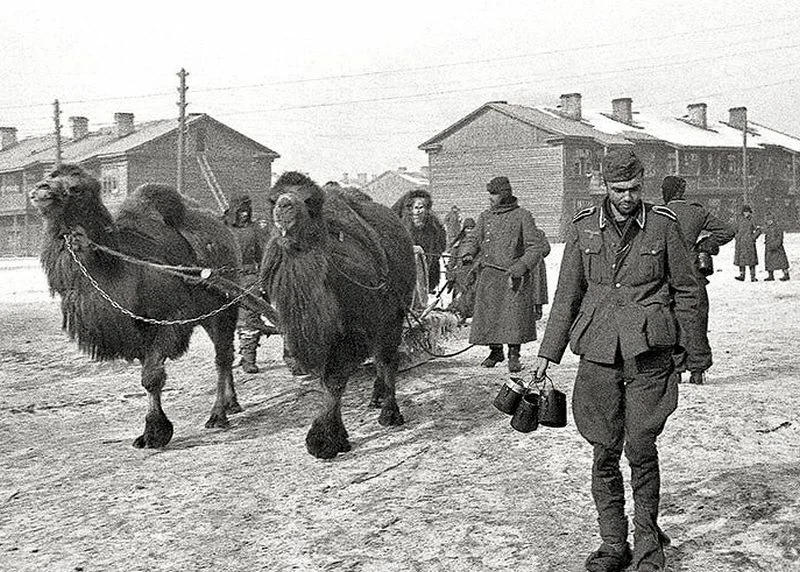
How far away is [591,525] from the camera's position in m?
5.29

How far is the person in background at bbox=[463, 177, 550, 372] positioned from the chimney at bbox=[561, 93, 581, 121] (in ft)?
169

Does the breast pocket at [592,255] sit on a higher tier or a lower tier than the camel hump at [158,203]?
lower

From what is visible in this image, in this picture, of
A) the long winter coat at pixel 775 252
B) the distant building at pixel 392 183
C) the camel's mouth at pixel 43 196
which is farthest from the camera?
the distant building at pixel 392 183

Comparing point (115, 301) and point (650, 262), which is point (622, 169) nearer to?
point (650, 262)

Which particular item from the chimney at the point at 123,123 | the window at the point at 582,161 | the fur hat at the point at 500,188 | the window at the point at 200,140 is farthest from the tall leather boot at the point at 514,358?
A: the chimney at the point at 123,123

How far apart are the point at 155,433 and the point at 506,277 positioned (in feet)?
→ 13.6

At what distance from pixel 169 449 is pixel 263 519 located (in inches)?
84.3

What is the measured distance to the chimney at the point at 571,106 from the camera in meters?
59.3

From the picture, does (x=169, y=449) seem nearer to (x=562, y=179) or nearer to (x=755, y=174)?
(x=562, y=179)

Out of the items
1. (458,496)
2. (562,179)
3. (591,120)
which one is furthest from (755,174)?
(458,496)

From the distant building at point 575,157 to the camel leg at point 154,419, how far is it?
154 ft

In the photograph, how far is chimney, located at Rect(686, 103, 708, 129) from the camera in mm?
70000

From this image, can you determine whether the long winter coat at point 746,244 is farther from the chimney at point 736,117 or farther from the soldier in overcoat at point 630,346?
the chimney at point 736,117

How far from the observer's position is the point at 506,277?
386 inches
